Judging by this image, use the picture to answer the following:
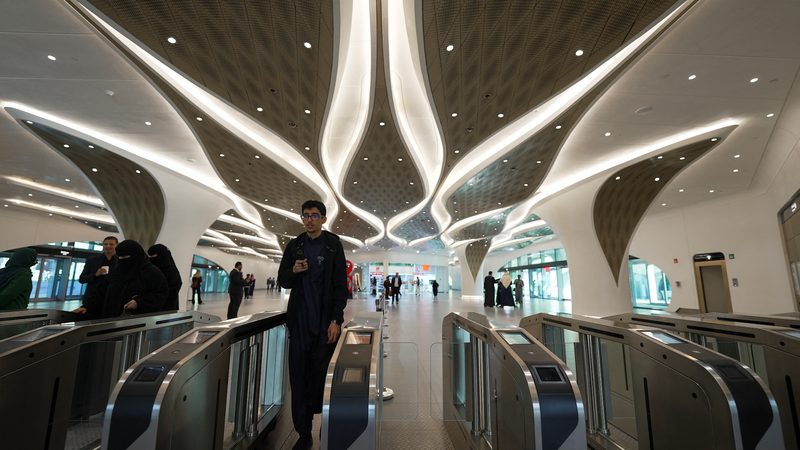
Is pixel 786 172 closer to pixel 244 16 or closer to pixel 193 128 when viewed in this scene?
pixel 244 16

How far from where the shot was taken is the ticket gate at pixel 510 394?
1.51 meters

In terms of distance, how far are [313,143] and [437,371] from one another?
18.3ft

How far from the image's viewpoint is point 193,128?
7.64 m

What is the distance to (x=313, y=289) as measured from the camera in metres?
2.38

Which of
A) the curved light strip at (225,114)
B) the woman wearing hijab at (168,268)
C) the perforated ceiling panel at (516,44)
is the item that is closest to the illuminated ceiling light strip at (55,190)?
the curved light strip at (225,114)

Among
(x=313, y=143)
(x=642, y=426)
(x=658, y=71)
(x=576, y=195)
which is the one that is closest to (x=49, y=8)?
(x=313, y=143)

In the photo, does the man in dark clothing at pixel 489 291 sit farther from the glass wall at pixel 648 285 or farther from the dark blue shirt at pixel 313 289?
the dark blue shirt at pixel 313 289

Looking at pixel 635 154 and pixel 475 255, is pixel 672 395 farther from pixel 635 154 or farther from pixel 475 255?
pixel 475 255

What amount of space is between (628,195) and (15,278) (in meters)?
14.2

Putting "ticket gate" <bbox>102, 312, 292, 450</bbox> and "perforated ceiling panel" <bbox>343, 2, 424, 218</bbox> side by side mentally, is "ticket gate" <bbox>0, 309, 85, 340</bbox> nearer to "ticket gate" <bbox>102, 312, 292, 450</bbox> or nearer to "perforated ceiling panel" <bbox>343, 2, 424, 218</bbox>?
"ticket gate" <bbox>102, 312, 292, 450</bbox>

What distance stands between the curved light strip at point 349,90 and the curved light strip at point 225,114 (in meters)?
0.88

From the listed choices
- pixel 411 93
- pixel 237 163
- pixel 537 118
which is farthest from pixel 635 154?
pixel 237 163

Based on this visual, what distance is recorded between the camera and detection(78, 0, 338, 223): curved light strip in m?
5.12

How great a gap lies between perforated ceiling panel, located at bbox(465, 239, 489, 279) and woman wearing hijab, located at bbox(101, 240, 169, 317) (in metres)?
23.6
